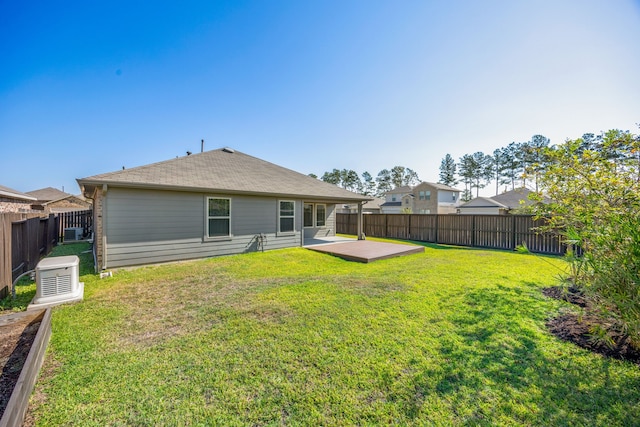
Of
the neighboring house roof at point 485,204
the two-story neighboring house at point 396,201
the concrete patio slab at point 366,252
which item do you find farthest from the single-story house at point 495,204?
the concrete patio slab at point 366,252

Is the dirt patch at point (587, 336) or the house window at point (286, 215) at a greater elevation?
the house window at point (286, 215)

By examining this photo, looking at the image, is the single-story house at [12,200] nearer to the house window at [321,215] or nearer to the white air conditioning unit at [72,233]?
the white air conditioning unit at [72,233]

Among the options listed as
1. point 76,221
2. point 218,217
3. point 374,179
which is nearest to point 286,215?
point 218,217

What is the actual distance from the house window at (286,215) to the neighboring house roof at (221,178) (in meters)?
0.60

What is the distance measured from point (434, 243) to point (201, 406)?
41.3 ft

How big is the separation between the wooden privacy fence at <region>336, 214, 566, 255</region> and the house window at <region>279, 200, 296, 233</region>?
22.4 ft

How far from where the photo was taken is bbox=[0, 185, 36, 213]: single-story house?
10.1 m

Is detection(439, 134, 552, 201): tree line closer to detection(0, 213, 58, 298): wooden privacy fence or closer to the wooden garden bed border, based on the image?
the wooden garden bed border

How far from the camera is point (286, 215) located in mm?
10203

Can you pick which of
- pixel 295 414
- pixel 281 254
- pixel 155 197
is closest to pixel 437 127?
pixel 281 254

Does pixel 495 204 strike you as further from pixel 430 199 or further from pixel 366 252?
pixel 366 252

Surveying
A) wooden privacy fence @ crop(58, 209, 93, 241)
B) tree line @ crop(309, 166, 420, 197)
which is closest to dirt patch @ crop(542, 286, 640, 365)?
wooden privacy fence @ crop(58, 209, 93, 241)

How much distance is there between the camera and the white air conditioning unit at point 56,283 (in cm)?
412

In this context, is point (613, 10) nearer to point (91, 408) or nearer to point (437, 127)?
point (437, 127)
